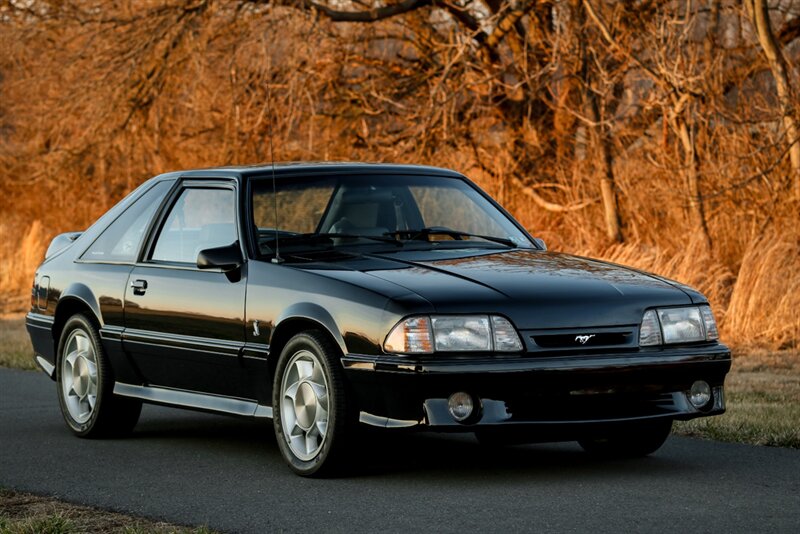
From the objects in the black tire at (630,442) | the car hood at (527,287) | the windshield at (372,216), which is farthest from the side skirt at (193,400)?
the black tire at (630,442)

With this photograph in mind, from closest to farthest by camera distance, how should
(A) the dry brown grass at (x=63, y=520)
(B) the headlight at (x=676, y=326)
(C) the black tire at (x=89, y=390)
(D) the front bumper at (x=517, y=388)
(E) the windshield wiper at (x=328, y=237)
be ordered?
(A) the dry brown grass at (x=63, y=520) → (D) the front bumper at (x=517, y=388) → (B) the headlight at (x=676, y=326) → (E) the windshield wiper at (x=328, y=237) → (C) the black tire at (x=89, y=390)

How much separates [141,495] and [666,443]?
306cm

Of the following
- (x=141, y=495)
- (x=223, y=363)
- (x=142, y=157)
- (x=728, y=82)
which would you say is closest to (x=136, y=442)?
(x=223, y=363)

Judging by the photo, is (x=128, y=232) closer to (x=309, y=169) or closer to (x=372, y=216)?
(x=309, y=169)

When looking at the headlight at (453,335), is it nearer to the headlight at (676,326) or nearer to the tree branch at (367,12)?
the headlight at (676,326)

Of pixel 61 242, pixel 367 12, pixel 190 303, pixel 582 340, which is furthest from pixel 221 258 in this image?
pixel 367 12

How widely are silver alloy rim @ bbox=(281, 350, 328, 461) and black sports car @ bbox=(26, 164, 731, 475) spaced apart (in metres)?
0.01

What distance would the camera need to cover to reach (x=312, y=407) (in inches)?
283

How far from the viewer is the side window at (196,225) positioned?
8.24 metres

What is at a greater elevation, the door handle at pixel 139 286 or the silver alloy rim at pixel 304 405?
the door handle at pixel 139 286

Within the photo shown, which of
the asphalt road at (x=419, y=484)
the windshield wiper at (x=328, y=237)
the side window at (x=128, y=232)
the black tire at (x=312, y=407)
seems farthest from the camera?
the side window at (x=128, y=232)

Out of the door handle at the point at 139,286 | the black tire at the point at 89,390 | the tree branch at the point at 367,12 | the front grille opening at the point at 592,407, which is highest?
the tree branch at the point at 367,12

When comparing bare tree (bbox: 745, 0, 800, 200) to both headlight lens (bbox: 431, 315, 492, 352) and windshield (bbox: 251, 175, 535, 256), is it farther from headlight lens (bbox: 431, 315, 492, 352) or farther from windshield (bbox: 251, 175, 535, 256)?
headlight lens (bbox: 431, 315, 492, 352)

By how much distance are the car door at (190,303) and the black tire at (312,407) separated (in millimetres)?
422
